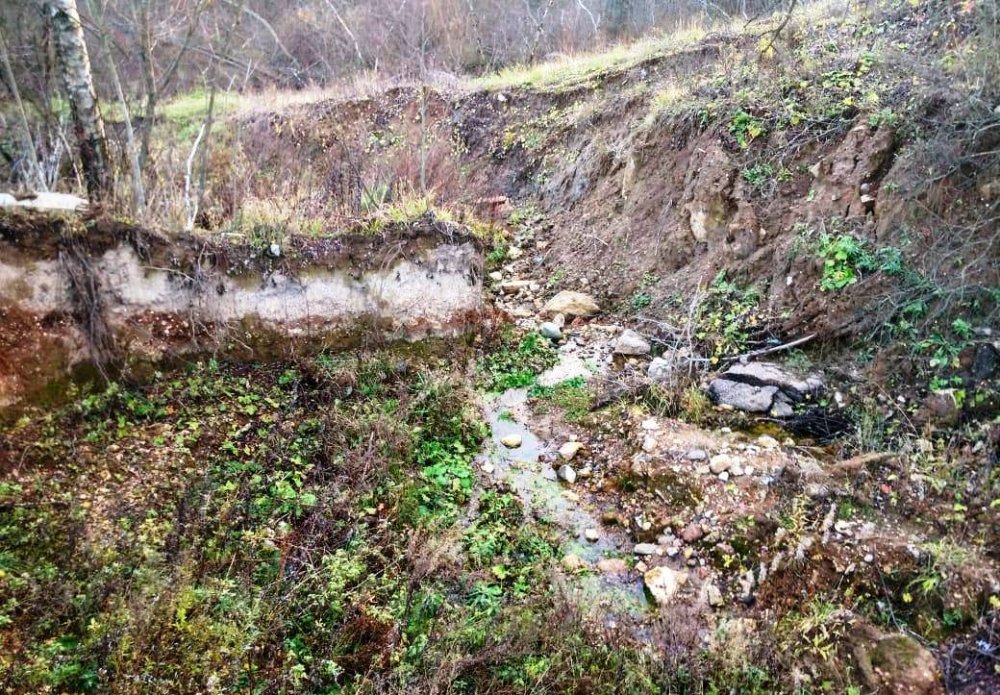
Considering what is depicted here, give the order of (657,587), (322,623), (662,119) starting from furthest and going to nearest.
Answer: (662,119), (657,587), (322,623)

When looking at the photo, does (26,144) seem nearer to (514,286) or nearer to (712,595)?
(514,286)

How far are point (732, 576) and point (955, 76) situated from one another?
449 cm

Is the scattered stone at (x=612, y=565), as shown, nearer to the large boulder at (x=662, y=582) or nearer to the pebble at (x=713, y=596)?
the large boulder at (x=662, y=582)

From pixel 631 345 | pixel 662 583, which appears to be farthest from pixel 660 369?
pixel 662 583

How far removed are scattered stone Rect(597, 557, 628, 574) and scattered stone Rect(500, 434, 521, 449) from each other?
1328mm

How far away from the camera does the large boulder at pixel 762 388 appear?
4.78 meters

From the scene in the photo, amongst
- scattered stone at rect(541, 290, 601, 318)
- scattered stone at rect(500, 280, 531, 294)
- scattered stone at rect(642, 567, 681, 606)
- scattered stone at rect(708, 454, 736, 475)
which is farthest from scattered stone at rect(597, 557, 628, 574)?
scattered stone at rect(500, 280, 531, 294)

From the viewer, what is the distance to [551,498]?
443 cm

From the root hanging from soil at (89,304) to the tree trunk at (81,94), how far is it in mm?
594

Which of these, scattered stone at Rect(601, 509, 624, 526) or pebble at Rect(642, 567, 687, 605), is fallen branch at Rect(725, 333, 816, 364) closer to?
scattered stone at Rect(601, 509, 624, 526)

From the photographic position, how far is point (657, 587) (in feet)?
12.0

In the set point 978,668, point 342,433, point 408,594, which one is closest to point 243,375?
point 342,433

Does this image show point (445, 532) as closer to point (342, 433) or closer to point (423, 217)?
point (342, 433)

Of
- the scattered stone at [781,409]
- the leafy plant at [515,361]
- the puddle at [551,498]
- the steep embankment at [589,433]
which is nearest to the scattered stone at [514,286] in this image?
the steep embankment at [589,433]
